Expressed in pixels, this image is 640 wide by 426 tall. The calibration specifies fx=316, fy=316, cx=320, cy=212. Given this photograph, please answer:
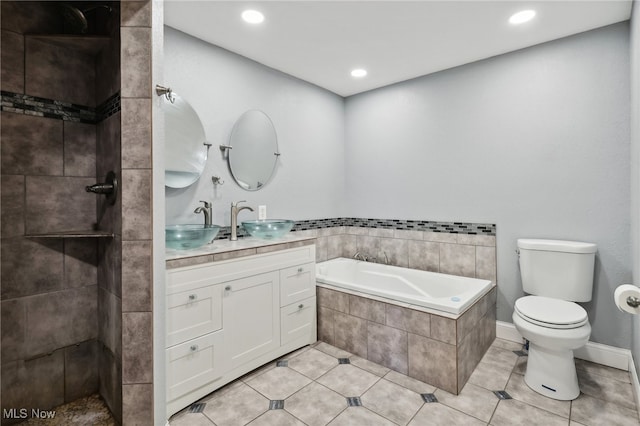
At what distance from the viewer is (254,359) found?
2256 millimetres

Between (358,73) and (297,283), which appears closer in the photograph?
(297,283)

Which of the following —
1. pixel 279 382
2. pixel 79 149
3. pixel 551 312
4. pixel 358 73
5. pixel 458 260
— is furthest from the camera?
pixel 358 73

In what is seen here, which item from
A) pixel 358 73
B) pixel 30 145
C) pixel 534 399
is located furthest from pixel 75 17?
pixel 534 399

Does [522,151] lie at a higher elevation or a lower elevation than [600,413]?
higher

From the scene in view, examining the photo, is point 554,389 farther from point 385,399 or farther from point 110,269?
point 110,269

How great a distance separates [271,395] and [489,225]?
2.28 metres

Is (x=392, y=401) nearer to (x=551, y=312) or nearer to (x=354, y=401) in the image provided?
(x=354, y=401)

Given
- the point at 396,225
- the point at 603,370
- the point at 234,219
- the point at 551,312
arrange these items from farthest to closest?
1. the point at 396,225
2. the point at 234,219
3. the point at 603,370
4. the point at 551,312

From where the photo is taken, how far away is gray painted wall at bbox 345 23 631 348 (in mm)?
2330

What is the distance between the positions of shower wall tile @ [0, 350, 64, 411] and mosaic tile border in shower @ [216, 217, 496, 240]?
1223 millimetres

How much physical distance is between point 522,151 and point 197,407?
3.09 meters

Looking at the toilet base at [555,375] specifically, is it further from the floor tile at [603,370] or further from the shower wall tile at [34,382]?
the shower wall tile at [34,382]

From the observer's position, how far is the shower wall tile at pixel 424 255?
3.14 m

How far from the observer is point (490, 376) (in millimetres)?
2232
